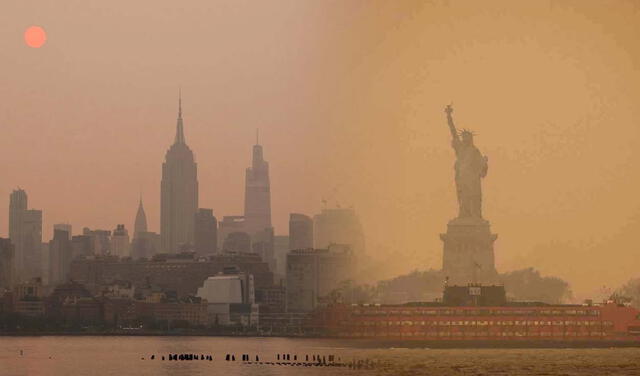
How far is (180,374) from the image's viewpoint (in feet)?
478

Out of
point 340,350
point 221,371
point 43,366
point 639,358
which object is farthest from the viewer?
point 340,350

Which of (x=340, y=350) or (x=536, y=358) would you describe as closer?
(x=536, y=358)

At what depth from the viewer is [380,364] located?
154500 mm

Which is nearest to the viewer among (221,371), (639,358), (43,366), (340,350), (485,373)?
(485,373)

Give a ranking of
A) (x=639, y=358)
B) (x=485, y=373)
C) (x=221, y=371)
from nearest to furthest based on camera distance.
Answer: (x=485, y=373)
(x=221, y=371)
(x=639, y=358)

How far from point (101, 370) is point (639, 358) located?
58.1 m

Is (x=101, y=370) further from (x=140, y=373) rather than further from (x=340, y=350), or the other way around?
(x=340, y=350)

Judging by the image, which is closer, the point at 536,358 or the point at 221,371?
the point at 221,371

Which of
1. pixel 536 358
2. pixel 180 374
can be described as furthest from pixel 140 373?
pixel 536 358

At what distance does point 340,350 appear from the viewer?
185 metres

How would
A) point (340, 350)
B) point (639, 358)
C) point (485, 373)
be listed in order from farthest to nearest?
1. point (340, 350)
2. point (639, 358)
3. point (485, 373)

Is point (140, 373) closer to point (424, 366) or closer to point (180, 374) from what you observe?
point (180, 374)

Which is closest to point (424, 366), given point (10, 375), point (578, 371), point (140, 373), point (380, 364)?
point (380, 364)

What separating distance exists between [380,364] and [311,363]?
829cm
